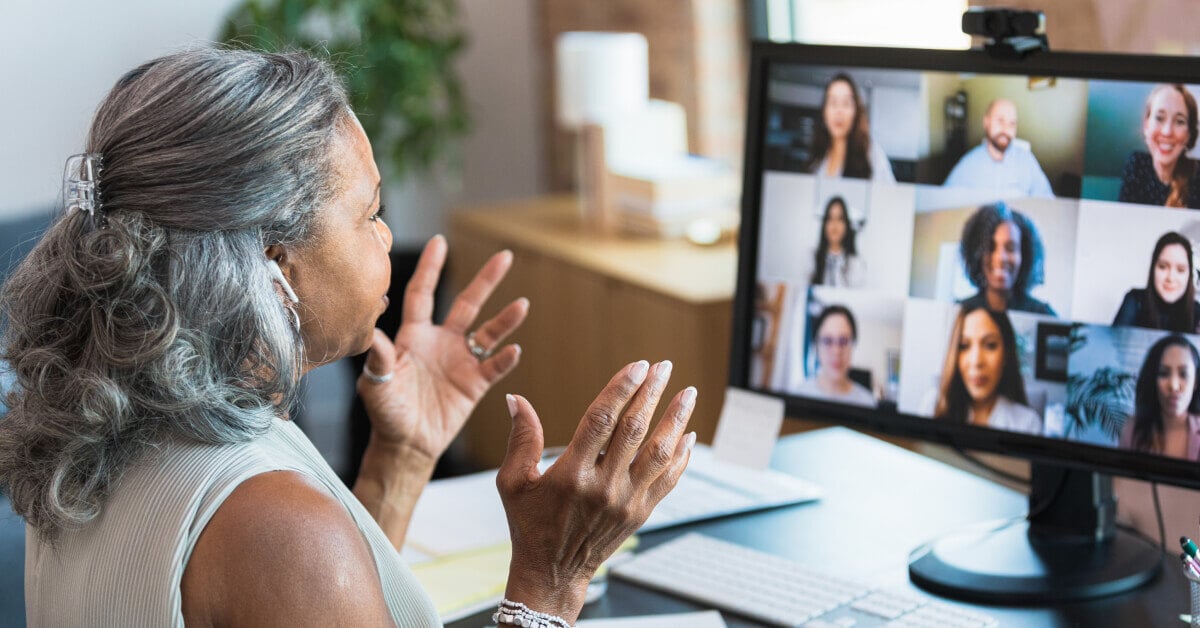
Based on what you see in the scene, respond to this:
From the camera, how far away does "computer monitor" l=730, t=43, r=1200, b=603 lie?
1.30 metres

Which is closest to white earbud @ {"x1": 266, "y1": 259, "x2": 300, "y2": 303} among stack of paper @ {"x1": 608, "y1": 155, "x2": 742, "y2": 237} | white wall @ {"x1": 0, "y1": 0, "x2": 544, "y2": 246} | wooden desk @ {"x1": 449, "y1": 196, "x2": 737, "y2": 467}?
wooden desk @ {"x1": 449, "y1": 196, "x2": 737, "y2": 467}

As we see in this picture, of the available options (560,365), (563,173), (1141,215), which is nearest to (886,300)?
(1141,215)

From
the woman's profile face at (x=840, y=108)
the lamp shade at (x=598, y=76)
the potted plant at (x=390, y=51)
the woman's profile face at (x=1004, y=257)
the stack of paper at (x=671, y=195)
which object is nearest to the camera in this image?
the woman's profile face at (x=1004, y=257)

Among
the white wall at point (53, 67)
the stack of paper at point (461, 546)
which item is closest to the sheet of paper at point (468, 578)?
the stack of paper at point (461, 546)

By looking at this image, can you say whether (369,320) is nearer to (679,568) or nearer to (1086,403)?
(679,568)

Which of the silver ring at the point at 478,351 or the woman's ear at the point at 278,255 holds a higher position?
the woman's ear at the point at 278,255

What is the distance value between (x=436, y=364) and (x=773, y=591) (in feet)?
1.53

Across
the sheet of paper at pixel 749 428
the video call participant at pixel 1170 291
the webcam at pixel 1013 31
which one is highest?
the webcam at pixel 1013 31

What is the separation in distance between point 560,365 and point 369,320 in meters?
2.20

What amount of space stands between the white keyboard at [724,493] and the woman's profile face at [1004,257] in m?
0.41

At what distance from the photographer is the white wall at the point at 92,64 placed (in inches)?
150

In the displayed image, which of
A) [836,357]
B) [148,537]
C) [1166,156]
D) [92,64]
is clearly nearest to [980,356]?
[836,357]

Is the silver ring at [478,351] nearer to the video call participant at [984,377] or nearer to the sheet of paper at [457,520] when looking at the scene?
the sheet of paper at [457,520]

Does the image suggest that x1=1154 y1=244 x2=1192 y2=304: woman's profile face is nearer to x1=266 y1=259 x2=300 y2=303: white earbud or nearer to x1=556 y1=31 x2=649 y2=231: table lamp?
x1=266 y1=259 x2=300 y2=303: white earbud
